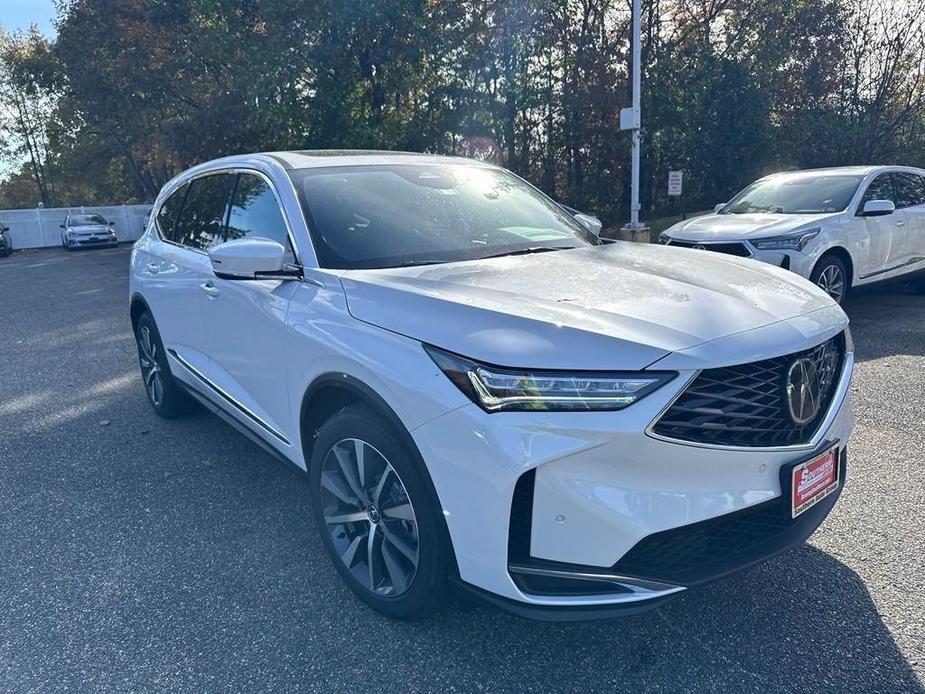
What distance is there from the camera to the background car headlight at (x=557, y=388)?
196 centimetres

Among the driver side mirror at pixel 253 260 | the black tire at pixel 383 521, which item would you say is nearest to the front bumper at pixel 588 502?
the black tire at pixel 383 521

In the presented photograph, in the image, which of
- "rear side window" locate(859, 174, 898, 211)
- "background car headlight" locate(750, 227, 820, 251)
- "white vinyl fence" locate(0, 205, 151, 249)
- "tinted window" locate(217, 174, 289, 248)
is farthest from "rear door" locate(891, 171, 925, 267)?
"white vinyl fence" locate(0, 205, 151, 249)

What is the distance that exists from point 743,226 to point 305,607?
6.16m

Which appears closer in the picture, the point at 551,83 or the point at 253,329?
the point at 253,329

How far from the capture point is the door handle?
3.58 meters

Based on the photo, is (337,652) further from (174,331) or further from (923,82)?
(923,82)

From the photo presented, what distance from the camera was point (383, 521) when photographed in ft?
8.23

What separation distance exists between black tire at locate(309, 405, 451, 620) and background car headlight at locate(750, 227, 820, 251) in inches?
219

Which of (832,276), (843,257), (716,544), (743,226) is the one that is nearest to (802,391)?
(716,544)

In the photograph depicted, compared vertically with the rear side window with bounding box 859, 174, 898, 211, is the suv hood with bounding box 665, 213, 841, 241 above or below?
below

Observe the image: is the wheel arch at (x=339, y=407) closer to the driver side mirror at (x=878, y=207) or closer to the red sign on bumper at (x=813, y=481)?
the red sign on bumper at (x=813, y=481)

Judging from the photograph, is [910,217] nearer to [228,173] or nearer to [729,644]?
[729,644]

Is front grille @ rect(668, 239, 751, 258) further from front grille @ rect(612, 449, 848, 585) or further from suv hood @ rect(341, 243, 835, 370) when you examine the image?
front grille @ rect(612, 449, 848, 585)

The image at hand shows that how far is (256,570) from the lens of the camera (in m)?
3.01
